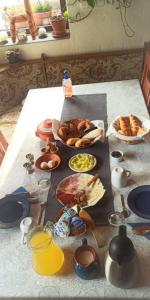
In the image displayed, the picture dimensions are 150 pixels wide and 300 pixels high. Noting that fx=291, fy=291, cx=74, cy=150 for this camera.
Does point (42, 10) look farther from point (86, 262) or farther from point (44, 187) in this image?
point (86, 262)

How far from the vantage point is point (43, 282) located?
3.09ft

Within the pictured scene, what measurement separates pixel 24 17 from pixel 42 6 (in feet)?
0.74

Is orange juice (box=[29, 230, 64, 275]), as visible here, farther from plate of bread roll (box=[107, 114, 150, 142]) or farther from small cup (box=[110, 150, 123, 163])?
plate of bread roll (box=[107, 114, 150, 142])

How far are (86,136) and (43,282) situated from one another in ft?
2.76

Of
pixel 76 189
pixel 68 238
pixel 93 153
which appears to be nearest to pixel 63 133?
pixel 93 153

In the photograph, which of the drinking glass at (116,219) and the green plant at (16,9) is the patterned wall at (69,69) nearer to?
the green plant at (16,9)

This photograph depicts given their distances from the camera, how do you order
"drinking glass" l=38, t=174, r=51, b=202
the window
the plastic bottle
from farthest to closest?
the window, the plastic bottle, "drinking glass" l=38, t=174, r=51, b=202

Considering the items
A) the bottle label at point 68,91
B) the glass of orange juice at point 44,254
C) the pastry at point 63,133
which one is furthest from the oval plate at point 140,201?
the bottle label at point 68,91

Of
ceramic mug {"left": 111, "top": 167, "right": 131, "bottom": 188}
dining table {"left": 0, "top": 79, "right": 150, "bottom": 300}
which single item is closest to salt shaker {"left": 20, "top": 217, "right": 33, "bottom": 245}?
dining table {"left": 0, "top": 79, "right": 150, "bottom": 300}

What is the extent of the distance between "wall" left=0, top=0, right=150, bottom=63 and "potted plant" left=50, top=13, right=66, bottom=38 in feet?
0.25

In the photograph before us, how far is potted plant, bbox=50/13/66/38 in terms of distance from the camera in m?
2.66

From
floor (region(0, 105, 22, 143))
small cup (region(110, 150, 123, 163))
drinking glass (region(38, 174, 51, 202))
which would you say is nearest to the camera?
drinking glass (region(38, 174, 51, 202))

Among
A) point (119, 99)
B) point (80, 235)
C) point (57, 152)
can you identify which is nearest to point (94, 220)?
point (80, 235)

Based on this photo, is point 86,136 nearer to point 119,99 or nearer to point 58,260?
point 119,99
